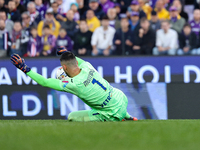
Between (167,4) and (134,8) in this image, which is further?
(167,4)

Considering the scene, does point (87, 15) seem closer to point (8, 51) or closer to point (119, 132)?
point (8, 51)

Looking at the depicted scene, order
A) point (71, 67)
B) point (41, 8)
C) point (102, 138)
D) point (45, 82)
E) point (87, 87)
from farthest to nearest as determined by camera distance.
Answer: point (41, 8)
point (87, 87)
point (71, 67)
point (45, 82)
point (102, 138)

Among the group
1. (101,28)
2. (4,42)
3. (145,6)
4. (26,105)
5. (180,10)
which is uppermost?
(145,6)

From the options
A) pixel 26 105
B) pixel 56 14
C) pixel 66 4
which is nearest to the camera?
pixel 26 105

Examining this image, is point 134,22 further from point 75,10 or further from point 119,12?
point 75,10

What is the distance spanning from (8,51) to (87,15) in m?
2.52

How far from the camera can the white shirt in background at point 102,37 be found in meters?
10.8

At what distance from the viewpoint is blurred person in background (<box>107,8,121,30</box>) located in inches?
426

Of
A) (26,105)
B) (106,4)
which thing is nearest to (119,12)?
(106,4)

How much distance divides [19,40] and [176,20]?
455 cm

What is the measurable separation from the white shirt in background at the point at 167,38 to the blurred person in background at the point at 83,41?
6.40 ft

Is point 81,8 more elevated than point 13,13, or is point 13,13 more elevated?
point 81,8

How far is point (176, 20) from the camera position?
35.3 feet

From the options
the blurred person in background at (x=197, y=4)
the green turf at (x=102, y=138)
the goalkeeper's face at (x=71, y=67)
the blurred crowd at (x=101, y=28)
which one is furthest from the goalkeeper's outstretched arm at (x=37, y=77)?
the blurred person in background at (x=197, y=4)
